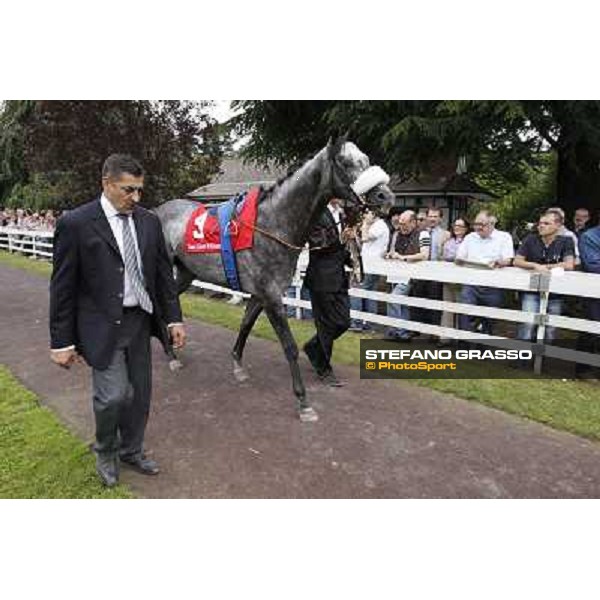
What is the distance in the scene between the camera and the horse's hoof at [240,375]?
5.26m

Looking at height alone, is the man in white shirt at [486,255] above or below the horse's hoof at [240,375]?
above

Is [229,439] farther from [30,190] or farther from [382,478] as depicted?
[30,190]

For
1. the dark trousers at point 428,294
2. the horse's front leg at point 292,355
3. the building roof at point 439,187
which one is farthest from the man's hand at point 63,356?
the building roof at point 439,187

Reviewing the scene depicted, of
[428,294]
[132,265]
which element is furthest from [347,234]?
[132,265]

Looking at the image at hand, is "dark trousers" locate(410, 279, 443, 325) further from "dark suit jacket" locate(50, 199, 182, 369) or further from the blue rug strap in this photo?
"dark suit jacket" locate(50, 199, 182, 369)

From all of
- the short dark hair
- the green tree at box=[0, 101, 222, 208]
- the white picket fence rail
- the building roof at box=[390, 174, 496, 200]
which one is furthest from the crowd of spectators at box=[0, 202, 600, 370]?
the building roof at box=[390, 174, 496, 200]

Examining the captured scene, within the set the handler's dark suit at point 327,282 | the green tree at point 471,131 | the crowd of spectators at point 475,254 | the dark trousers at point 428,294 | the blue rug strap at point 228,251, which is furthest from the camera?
the green tree at point 471,131

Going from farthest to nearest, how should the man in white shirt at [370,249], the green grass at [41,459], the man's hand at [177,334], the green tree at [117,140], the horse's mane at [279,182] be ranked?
the green tree at [117,140] → the man in white shirt at [370,249] → the horse's mane at [279,182] → the man's hand at [177,334] → the green grass at [41,459]

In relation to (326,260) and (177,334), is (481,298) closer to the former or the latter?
(326,260)

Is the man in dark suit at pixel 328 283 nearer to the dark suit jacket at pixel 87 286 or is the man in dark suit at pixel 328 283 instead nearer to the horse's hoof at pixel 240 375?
the horse's hoof at pixel 240 375

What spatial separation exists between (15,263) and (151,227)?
14303mm

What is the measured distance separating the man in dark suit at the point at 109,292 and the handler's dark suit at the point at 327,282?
1.95 metres

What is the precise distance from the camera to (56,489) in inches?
129

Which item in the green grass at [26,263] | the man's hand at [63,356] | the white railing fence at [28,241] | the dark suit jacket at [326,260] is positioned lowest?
the green grass at [26,263]
